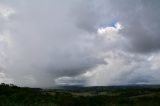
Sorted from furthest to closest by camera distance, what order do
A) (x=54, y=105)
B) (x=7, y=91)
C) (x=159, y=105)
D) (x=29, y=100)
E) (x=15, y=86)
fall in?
(x=15, y=86), (x=7, y=91), (x=29, y=100), (x=54, y=105), (x=159, y=105)

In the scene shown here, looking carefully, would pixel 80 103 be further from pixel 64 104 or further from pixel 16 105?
pixel 16 105

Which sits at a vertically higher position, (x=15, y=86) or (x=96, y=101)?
(x=15, y=86)

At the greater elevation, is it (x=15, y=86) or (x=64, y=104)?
(x=15, y=86)

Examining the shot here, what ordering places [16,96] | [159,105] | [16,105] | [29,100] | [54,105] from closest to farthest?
[159,105] < [54,105] < [16,105] < [29,100] < [16,96]

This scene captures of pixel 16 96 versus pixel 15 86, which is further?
pixel 15 86

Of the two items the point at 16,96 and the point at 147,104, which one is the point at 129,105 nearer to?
the point at 147,104

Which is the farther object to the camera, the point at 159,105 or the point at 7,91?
the point at 7,91

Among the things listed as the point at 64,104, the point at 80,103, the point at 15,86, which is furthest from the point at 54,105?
the point at 15,86

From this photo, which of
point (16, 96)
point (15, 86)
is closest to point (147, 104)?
point (16, 96)

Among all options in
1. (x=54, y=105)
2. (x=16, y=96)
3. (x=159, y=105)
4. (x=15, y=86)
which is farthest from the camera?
(x=15, y=86)
